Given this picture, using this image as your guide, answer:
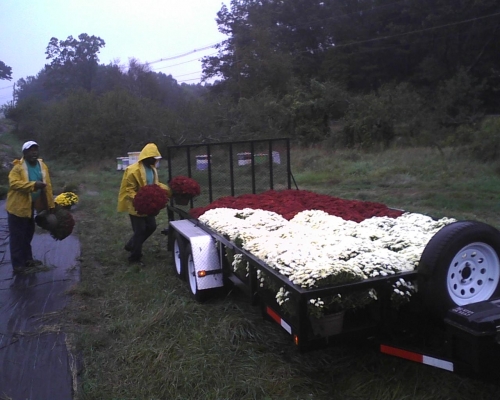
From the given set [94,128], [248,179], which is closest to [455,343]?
[248,179]

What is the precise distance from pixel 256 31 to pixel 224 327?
39.2 m

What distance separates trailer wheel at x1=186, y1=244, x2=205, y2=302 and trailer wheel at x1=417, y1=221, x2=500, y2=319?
2674mm

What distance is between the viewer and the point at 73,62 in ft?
205

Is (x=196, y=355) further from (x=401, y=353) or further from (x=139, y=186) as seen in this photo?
(x=139, y=186)

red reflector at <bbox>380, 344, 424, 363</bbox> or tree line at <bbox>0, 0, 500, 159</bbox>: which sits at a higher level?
tree line at <bbox>0, 0, 500, 159</bbox>

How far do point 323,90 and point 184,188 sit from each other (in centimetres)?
2829

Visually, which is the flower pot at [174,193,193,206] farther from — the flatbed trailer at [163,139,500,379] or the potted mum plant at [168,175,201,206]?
the flatbed trailer at [163,139,500,379]

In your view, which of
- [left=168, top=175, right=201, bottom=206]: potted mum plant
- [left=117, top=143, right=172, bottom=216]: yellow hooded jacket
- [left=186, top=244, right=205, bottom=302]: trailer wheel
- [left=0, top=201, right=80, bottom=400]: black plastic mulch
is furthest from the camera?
[left=168, top=175, right=201, bottom=206]: potted mum plant

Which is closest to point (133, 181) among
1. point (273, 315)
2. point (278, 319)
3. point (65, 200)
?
point (65, 200)

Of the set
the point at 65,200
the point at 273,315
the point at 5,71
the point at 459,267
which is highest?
the point at 5,71

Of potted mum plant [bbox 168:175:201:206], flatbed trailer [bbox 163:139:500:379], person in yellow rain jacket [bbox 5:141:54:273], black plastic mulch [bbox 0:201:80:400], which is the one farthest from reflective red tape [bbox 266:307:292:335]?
person in yellow rain jacket [bbox 5:141:54:273]

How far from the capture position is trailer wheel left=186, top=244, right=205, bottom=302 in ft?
19.1

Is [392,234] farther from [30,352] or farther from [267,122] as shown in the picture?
[267,122]

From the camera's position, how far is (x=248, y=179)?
868 cm
